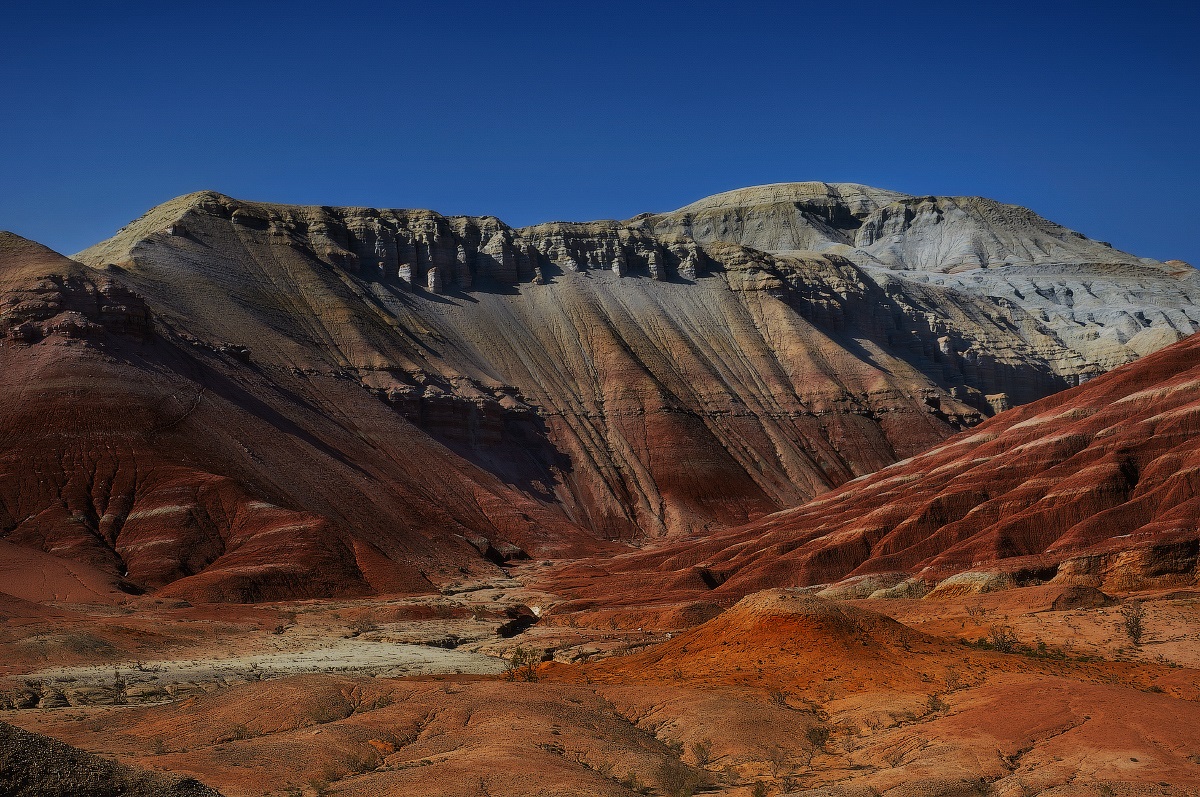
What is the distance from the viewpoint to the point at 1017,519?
175ft

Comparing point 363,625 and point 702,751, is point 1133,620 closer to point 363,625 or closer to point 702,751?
point 702,751

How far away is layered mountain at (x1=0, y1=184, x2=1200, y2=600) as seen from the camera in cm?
6103

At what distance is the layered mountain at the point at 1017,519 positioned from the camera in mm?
46094

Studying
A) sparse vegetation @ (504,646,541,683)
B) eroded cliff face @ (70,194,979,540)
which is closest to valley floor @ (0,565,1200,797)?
sparse vegetation @ (504,646,541,683)

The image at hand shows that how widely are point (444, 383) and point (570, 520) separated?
57.8 feet

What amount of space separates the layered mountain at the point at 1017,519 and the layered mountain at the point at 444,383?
17.1m

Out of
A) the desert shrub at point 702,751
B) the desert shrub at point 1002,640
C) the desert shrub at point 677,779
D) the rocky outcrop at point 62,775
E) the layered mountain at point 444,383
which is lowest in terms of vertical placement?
the desert shrub at point 1002,640

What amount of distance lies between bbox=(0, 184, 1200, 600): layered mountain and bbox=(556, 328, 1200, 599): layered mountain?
1710cm

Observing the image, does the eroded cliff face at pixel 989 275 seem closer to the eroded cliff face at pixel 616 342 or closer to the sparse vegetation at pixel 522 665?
the eroded cliff face at pixel 616 342

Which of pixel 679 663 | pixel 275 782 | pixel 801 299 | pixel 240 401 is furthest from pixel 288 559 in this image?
pixel 801 299

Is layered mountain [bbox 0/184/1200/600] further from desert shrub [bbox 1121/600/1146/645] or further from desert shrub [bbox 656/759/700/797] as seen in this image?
desert shrub [bbox 656/759/700/797]

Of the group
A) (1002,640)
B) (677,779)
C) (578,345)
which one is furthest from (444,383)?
(677,779)

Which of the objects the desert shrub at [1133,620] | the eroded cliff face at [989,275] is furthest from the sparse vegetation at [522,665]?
the eroded cliff face at [989,275]

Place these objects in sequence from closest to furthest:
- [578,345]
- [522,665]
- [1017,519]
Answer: [522,665] → [1017,519] → [578,345]
